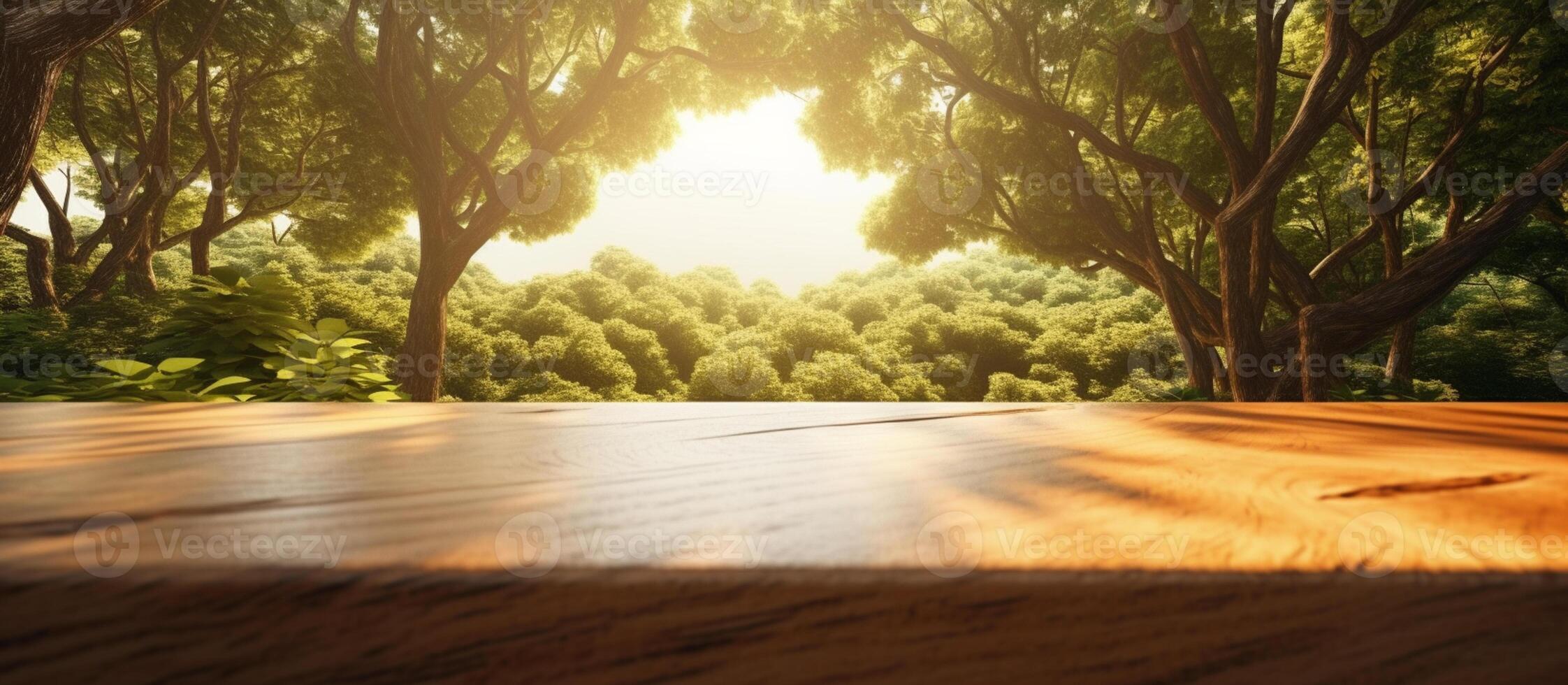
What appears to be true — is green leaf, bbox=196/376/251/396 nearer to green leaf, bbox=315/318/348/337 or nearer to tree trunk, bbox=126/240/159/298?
green leaf, bbox=315/318/348/337

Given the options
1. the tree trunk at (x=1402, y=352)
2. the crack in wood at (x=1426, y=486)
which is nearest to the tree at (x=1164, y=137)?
the tree trunk at (x=1402, y=352)

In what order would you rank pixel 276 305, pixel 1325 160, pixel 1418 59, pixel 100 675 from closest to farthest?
pixel 100 675 → pixel 276 305 → pixel 1418 59 → pixel 1325 160

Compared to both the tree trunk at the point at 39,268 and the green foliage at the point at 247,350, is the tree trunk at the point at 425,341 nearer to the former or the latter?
the green foliage at the point at 247,350

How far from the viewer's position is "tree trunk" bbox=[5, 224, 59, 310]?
339 inches

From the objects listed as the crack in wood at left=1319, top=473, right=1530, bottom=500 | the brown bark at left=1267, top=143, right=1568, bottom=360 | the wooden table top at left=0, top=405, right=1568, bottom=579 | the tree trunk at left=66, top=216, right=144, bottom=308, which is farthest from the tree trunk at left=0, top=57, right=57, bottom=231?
the brown bark at left=1267, top=143, right=1568, bottom=360

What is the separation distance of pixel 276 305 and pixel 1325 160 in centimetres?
1228

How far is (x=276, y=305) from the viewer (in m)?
3.54

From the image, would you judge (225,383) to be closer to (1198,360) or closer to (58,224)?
(1198,360)

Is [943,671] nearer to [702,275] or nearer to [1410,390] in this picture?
[1410,390]

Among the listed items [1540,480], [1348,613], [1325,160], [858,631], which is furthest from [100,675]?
[1325,160]

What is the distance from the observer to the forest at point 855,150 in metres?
4.73

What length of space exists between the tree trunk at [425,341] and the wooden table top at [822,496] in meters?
6.14

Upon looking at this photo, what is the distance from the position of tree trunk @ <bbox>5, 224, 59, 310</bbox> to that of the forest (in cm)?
3

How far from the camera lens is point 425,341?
6.24m
